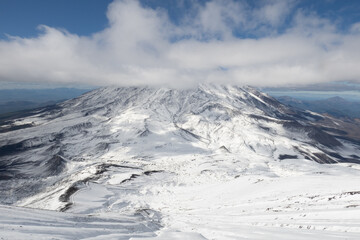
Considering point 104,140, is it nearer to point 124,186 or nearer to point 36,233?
point 124,186

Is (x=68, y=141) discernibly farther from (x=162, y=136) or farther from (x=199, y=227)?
(x=199, y=227)

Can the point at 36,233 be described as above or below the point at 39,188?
above

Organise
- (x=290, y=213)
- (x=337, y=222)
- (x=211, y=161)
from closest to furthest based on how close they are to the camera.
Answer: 1. (x=337, y=222)
2. (x=290, y=213)
3. (x=211, y=161)

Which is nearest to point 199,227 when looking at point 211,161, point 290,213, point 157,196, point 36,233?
point 290,213

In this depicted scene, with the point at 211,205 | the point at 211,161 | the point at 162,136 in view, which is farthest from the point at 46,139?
the point at 211,205

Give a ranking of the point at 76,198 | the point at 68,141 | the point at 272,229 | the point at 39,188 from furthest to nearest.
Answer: the point at 68,141, the point at 39,188, the point at 76,198, the point at 272,229

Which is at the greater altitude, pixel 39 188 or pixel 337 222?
pixel 337 222

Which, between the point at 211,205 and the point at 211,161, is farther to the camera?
the point at 211,161

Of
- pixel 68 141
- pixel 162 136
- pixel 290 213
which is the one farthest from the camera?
pixel 162 136

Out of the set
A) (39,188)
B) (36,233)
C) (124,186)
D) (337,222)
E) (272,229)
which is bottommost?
(39,188)
